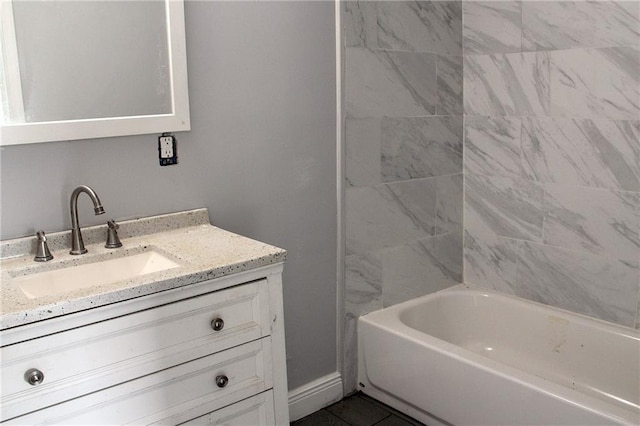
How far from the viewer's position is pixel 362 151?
2555 mm

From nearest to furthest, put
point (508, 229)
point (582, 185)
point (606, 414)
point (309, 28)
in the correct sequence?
1. point (606, 414)
2. point (309, 28)
3. point (582, 185)
4. point (508, 229)

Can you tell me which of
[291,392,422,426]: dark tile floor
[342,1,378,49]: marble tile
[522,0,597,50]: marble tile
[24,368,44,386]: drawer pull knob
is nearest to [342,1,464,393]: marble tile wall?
[342,1,378,49]: marble tile

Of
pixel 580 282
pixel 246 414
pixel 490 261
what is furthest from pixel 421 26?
pixel 246 414

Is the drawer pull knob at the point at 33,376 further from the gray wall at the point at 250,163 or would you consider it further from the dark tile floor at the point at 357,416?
the dark tile floor at the point at 357,416

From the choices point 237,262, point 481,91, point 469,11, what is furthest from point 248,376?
point 469,11

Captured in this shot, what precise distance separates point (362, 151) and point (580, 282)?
1.06m

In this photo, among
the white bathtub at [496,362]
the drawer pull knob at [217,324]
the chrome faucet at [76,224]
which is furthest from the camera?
the white bathtub at [496,362]

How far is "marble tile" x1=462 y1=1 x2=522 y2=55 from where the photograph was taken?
2.65 metres

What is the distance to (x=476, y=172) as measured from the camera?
292 centimetres

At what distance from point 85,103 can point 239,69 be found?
55 centimetres

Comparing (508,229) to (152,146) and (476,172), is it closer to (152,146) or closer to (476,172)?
(476,172)

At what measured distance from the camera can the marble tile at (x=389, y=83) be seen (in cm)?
249

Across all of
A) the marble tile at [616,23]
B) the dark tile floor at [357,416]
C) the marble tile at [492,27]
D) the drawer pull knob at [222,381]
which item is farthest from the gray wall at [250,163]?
the marble tile at [616,23]

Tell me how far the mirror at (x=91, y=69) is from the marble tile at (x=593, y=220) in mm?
1568
